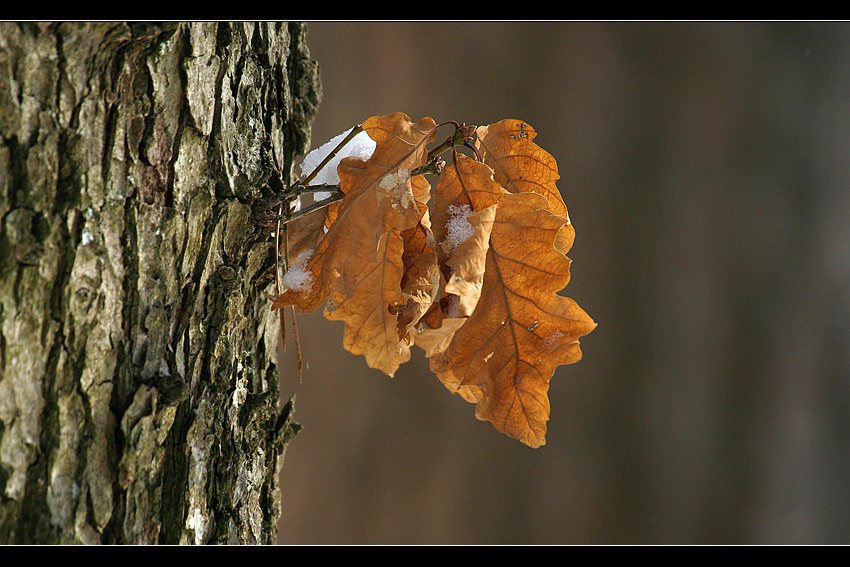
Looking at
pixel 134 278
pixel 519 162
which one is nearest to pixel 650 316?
pixel 519 162

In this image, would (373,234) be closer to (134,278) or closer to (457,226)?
(457,226)

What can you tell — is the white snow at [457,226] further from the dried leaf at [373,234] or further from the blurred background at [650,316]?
the blurred background at [650,316]

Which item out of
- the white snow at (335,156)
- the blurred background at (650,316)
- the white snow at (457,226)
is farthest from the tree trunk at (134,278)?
the blurred background at (650,316)

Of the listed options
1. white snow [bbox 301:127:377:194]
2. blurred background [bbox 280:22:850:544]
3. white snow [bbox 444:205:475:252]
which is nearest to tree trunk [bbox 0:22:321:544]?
white snow [bbox 301:127:377:194]

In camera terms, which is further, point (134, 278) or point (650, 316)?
point (650, 316)

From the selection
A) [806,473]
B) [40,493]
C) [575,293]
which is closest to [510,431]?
[40,493]
